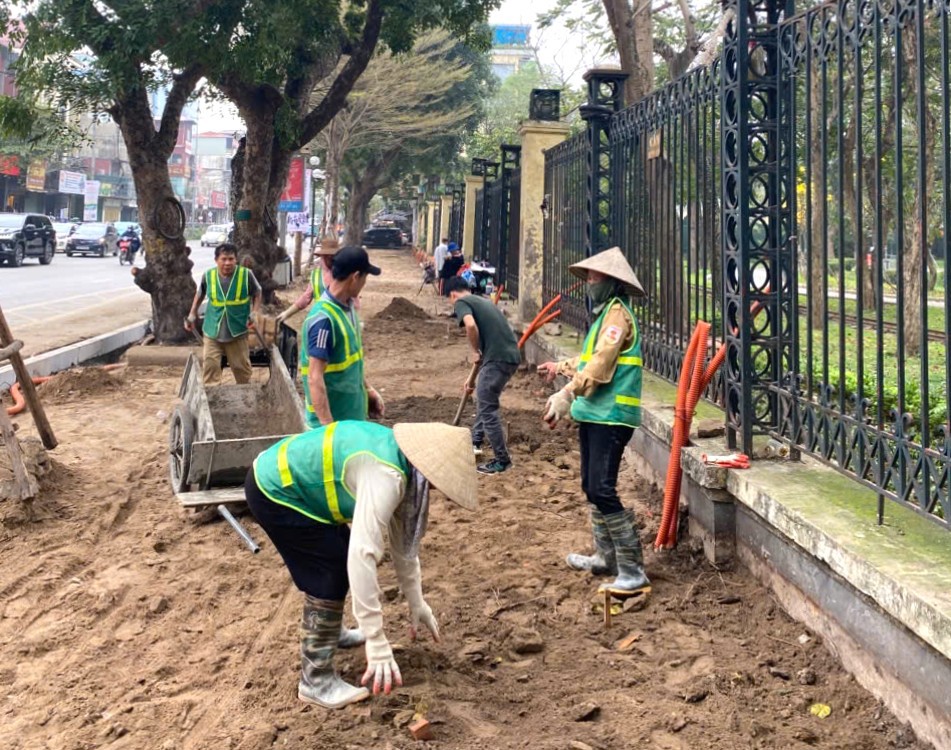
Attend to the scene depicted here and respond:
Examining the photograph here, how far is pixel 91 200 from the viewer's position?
6481 centimetres

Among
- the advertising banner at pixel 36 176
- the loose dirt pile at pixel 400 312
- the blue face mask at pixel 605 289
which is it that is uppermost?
the advertising banner at pixel 36 176

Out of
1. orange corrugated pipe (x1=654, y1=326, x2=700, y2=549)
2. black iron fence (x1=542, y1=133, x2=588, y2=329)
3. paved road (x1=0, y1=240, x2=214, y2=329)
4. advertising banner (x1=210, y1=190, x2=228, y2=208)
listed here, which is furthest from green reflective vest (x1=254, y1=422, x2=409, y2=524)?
advertising banner (x1=210, y1=190, x2=228, y2=208)

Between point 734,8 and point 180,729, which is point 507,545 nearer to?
point 180,729

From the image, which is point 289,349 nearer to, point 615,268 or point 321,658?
point 615,268

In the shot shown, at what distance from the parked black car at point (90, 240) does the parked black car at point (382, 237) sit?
16069 mm

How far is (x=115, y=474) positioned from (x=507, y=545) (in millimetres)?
3247

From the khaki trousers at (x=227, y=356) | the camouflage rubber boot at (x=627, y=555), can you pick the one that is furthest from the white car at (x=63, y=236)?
the camouflage rubber boot at (x=627, y=555)

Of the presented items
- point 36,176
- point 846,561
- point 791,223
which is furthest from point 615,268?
point 36,176

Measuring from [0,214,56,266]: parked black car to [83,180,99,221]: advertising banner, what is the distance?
34743mm

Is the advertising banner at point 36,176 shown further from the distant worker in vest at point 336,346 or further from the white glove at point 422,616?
the white glove at point 422,616

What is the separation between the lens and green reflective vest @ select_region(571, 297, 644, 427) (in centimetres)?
480

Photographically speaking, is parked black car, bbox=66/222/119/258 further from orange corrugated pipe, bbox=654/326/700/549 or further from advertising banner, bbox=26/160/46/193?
orange corrugated pipe, bbox=654/326/700/549

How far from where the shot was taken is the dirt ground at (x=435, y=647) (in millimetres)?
3461

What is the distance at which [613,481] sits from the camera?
4.84 meters
